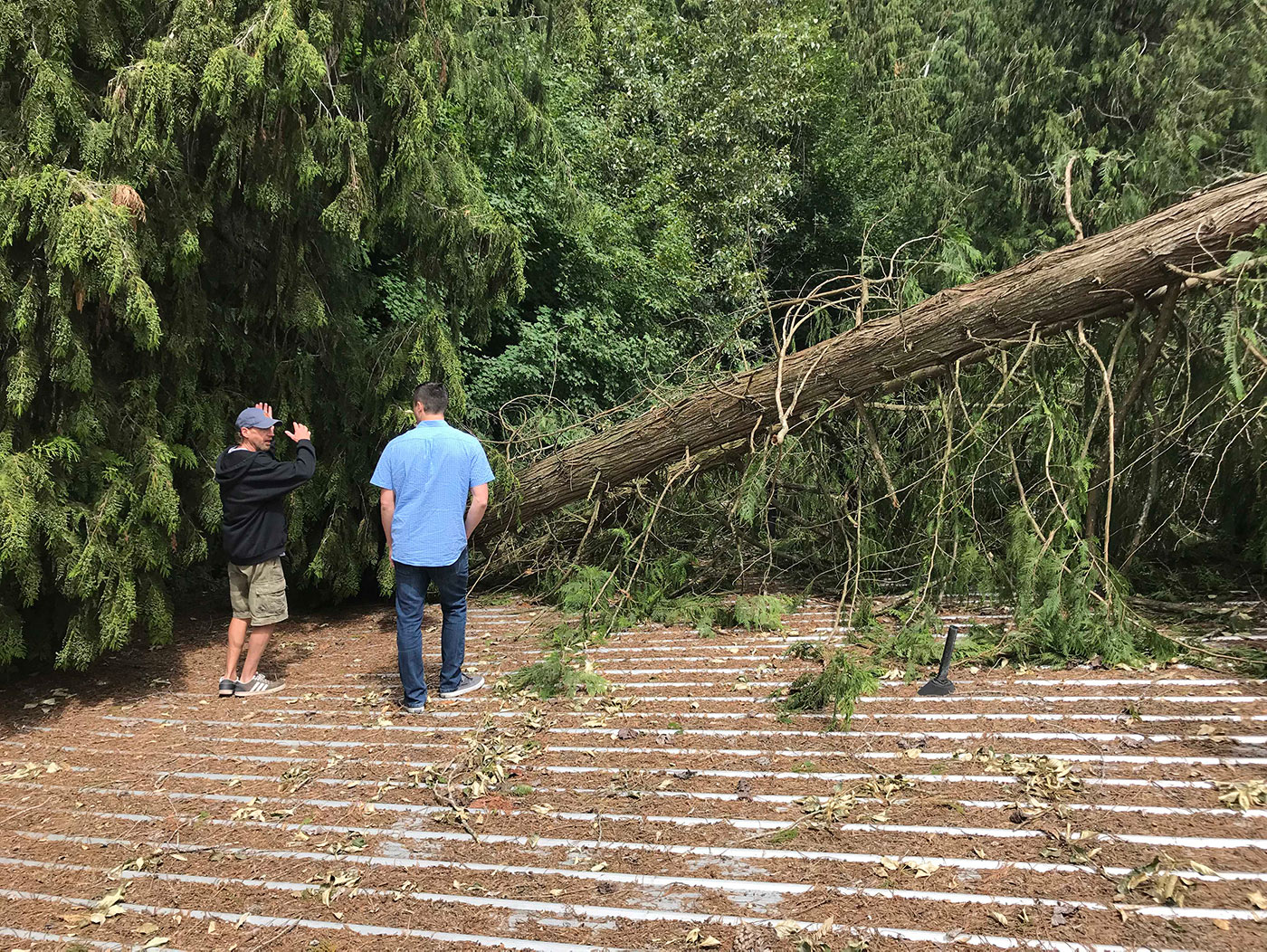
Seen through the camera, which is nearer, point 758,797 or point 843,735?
point 758,797

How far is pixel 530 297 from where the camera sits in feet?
38.1

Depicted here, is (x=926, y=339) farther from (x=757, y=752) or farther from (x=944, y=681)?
(x=757, y=752)

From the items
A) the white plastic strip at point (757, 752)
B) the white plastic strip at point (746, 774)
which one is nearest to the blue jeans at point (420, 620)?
the white plastic strip at point (757, 752)

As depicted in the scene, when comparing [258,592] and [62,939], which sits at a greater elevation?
A: [258,592]

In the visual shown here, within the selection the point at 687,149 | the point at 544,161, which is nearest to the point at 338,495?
the point at 544,161

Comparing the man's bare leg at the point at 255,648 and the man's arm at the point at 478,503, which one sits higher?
the man's arm at the point at 478,503

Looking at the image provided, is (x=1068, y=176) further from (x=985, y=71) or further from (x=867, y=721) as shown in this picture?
(x=985, y=71)

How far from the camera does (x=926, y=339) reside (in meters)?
4.92

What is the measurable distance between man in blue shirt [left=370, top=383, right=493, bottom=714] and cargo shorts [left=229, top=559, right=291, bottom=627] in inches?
31.6

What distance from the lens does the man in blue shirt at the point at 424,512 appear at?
4.25m

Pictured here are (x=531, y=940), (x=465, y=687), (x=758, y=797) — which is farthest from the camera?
(x=465, y=687)

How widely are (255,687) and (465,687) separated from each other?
1.29 metres

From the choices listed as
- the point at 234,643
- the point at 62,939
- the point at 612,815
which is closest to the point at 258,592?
the point at 234,643

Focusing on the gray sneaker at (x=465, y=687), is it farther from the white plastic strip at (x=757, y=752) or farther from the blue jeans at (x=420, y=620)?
the white plastic strip at (x=757, y=752)
